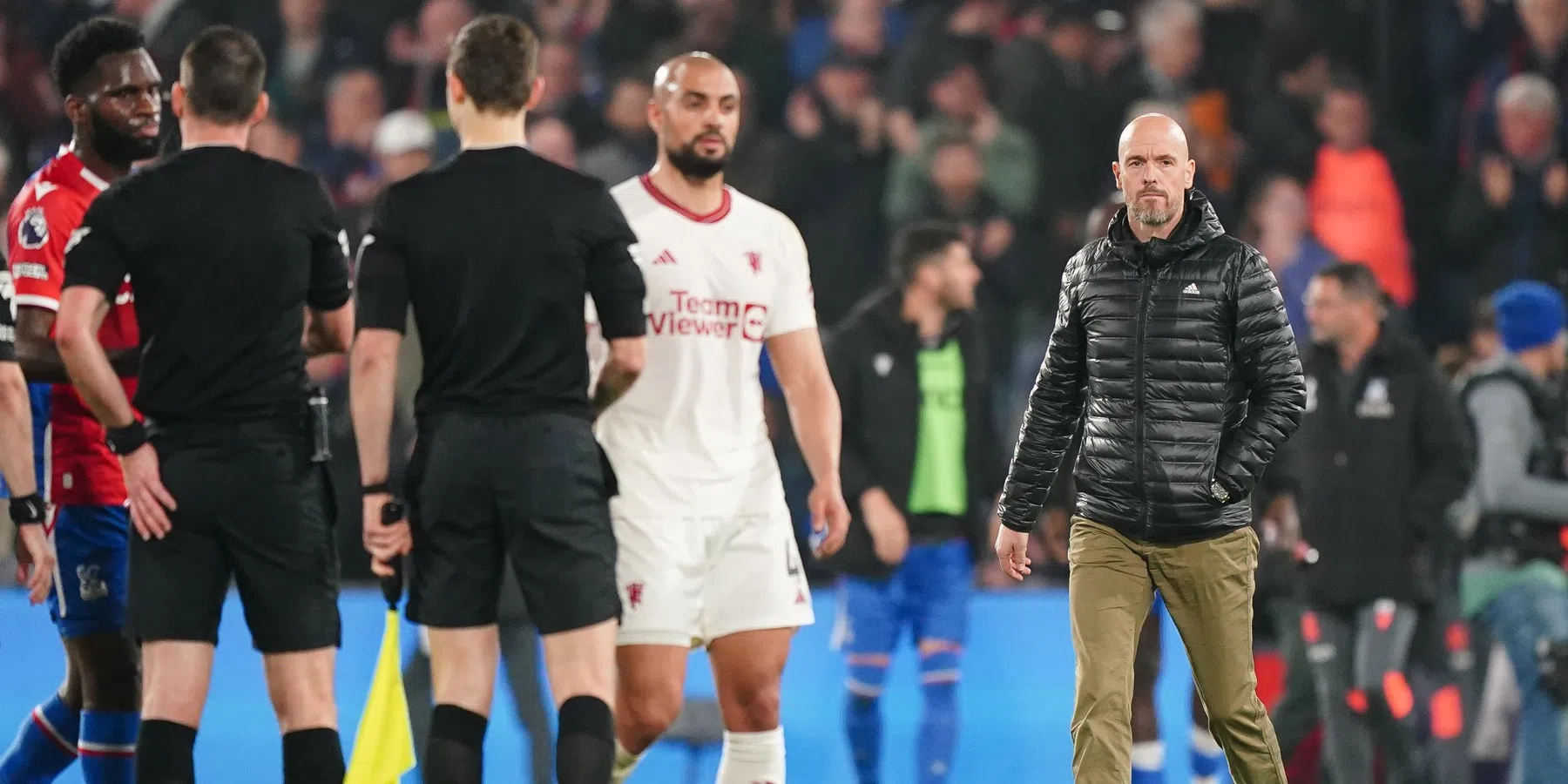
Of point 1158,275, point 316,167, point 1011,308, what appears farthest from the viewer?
point 316,167

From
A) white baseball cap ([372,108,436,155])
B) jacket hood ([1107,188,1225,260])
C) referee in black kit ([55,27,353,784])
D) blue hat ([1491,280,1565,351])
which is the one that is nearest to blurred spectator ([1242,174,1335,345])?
blue hat ([1491,280,1565,351])

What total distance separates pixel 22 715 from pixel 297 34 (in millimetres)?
5621

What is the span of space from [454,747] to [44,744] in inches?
63.4

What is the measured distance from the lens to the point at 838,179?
11.8 metres

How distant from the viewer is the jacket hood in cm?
527

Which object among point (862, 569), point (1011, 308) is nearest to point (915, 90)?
point (1011, 308)

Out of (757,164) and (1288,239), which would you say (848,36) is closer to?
(757,164)

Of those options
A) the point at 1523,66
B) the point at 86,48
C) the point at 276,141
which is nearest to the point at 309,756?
the point at 86,48

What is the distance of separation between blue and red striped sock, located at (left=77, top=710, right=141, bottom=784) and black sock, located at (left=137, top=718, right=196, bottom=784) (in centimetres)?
79

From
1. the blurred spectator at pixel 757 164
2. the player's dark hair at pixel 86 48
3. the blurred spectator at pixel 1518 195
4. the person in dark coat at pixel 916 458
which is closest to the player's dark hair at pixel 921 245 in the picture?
the person in dark coat at pixel 916 458

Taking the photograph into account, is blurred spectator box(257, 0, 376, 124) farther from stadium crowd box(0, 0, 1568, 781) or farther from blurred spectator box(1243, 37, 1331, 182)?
blurred spectator box(1243, 37, 1331, 182)

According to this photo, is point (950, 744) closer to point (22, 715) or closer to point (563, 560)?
point (563, 560)

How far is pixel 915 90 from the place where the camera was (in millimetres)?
11797

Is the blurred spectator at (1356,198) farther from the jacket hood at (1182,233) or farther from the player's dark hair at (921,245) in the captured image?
the jacket hood at (1182,233)
